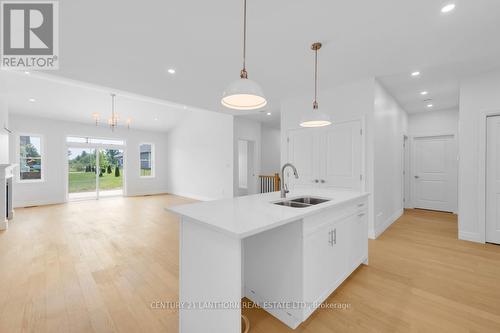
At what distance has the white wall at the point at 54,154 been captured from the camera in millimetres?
6242

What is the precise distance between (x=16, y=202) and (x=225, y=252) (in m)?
8.24

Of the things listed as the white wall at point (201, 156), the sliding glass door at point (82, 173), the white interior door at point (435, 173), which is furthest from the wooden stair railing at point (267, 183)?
the sliding glass door at point (82, 173)

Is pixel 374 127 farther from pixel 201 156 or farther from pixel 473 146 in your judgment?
pixel 201 156

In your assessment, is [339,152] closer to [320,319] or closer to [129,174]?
[320,319]

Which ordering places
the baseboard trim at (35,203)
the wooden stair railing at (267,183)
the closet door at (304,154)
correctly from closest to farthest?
the closet door at (304,154)
the baseboard trim at (35,203)
the wooden stair railing at (267,183)

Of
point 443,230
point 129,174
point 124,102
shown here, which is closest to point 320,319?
point 443,230

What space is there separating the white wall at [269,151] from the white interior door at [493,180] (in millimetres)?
5321

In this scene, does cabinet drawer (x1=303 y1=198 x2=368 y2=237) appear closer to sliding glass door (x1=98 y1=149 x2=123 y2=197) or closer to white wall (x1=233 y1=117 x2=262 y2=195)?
white wall (x1=233 y1=117 x2=262 y2=195)

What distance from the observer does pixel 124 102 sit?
21.6 ft

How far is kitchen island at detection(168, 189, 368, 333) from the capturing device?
1306 millimetres

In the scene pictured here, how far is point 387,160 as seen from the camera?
4.23 m

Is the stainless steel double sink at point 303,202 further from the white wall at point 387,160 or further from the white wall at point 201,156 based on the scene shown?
the white wall at point 201,156

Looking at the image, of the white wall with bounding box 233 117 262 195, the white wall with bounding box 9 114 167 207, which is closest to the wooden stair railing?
the white wall with bounding box 233 117 262 195

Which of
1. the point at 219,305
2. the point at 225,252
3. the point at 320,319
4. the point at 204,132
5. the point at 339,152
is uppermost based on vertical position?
the point at 204,132
